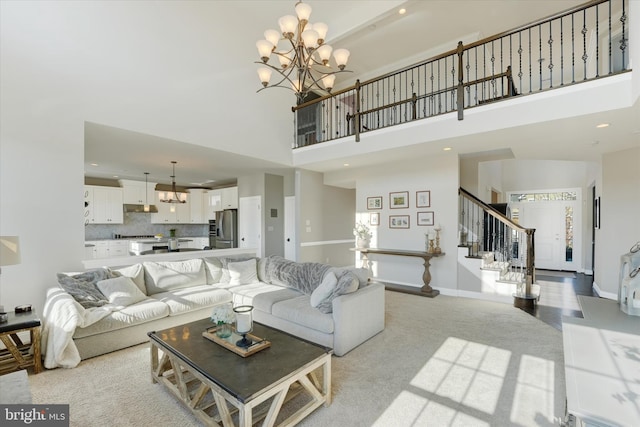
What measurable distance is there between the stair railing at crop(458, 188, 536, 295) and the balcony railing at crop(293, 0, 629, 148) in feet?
6.13

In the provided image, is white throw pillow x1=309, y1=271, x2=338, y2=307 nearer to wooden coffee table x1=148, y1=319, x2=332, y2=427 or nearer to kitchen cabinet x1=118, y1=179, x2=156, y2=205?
wooden coffee table x1=148, y1=319, x2=332, y2=427

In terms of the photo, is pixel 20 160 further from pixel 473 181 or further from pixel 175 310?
pixel 473 181

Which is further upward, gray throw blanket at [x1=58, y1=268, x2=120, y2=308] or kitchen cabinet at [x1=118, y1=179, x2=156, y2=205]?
kitchen cabinet at [x1=118, y1=179, x2=156, y2=205]

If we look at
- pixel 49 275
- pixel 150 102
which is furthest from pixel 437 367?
pixel 150 102

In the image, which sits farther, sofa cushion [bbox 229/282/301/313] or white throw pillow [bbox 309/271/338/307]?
sofa cushion [bbox 229/282/301/313]

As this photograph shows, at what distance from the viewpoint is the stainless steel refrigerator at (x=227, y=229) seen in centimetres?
772

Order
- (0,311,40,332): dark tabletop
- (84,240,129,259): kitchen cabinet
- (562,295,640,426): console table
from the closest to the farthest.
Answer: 1. (562,295,640,426): console table
2. (0,311,40,332): dark tabletop
3. (84,240,129,259): kitchen cabinet

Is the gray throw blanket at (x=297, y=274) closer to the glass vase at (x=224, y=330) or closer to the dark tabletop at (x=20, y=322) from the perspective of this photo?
the glass vase at (x=224, y=330)

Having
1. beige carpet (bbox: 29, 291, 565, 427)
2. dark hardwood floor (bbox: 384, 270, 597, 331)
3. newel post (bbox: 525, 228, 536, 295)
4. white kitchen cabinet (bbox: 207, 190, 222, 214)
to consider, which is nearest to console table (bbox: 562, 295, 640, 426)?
beige carpet (bbox: 29, 291, 565, 427)

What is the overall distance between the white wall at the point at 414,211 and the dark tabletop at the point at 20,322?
5.34 m

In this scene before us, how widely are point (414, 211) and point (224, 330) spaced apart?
4.48 metres

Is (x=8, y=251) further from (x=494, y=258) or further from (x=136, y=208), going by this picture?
(x=494, y=258)

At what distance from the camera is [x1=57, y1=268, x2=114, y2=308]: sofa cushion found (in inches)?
123

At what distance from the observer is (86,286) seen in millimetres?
3283
